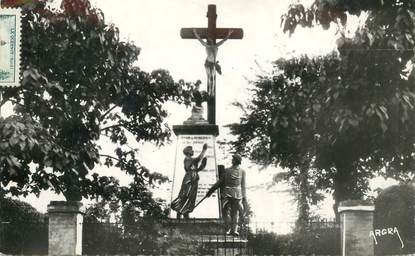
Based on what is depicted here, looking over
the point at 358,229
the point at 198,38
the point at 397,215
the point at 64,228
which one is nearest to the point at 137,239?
the point at 64,228

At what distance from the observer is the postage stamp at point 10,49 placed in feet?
31.4

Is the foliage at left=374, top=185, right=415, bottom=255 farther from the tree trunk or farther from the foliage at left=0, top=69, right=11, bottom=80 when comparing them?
the foliage at left=0, top=69, right=11, bottom=80

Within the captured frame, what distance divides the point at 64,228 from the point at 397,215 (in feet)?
40.0

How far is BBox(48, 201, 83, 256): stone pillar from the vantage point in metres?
10.9

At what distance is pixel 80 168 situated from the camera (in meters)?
16.5

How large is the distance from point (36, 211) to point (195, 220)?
11.7 meters

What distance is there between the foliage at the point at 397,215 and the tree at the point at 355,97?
1272 millimetres

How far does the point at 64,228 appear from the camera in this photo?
36.0ft

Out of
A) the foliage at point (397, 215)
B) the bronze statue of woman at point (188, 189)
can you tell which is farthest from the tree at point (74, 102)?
the foliage at point (397, 215)

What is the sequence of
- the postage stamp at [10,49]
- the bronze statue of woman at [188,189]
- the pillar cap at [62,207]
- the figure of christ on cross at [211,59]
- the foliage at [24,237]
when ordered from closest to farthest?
the postage stamp at [10,49], the pillar cap at [62,207], the foliage at [24,237], the bronze statue of woman at [188,189], the figure of christ on cross at [211,59]

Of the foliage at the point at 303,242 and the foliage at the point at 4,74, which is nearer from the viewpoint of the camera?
the foliage at the point at 4,74

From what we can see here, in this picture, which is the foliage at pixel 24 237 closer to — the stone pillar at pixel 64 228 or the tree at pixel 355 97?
the stone pillar at pixel 64 228

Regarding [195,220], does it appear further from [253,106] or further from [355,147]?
[253,106]

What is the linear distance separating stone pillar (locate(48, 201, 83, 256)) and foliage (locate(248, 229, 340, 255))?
4223 mm
